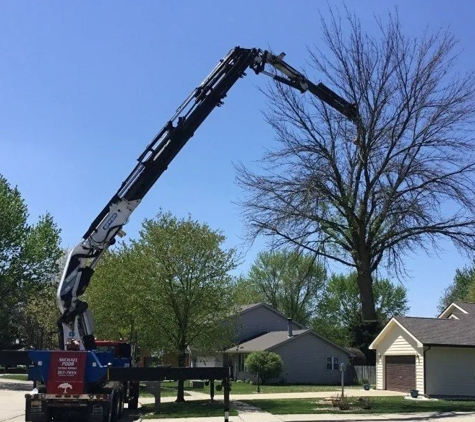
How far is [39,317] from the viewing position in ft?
174

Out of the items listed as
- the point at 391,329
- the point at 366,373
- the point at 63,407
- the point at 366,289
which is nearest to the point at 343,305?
the point at 366,373

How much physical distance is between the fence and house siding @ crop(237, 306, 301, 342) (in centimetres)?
1139

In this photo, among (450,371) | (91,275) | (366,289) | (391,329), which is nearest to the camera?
(91,275)

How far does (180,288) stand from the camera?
82.5 feet

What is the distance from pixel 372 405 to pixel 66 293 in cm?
1144

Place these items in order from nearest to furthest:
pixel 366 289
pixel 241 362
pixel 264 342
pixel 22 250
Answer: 1. pixel 366 289
2. pixel 22 250
3. pixel 264 342
4. pixel 241 362

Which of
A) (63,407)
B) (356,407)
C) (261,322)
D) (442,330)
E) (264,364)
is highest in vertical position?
(261,322)

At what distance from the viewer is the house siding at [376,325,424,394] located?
3008cm

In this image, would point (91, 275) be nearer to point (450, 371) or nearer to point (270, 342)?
point (450, 371)

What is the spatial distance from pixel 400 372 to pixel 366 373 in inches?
388

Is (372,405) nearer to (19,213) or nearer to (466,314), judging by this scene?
(466,314)

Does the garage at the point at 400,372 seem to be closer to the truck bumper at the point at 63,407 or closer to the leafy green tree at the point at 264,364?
the leafy green tree at the point at 264,364

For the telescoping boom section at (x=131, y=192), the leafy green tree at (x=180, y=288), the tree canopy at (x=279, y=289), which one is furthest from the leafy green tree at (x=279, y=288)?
the telescoping boom section at (x=131, y=192)

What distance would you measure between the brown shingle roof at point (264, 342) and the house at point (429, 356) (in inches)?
529
